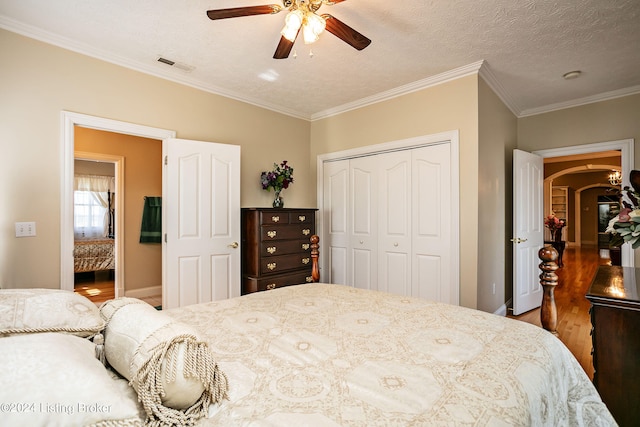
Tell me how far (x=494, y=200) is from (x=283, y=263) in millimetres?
2523

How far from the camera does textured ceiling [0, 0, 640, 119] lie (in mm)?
2191

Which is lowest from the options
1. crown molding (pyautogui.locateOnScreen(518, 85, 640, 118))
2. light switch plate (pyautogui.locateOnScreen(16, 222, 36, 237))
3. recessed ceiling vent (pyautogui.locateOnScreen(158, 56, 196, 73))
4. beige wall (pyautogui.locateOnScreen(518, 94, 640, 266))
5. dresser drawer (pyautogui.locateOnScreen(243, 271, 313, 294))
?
dresser drawer (pyautogui.locateOnScreen(243, 271, 313, 294))

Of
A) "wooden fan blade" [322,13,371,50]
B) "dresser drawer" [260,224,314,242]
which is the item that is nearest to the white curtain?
"dresser drawer" [260,224,314,242]

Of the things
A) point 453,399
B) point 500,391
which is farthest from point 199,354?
point 500,391

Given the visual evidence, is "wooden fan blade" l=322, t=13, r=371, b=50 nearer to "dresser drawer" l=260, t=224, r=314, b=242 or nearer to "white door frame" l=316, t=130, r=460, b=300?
"white door frame" l=316, t=130, r=460, b=300

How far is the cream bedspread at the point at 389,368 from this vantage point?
2.71 ft

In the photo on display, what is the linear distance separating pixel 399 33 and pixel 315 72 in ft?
3.21

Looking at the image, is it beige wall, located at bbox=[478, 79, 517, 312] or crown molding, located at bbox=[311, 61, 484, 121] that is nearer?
crown molding, located at bbox=[311, 61, 484, 121]

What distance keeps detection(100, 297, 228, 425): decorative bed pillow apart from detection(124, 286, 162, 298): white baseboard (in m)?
4.35

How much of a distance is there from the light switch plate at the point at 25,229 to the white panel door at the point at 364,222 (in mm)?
3200

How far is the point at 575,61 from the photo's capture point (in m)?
2.94

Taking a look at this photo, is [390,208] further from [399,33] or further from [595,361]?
[595,361]

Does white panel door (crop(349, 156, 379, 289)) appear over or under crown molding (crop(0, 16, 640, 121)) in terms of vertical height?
under

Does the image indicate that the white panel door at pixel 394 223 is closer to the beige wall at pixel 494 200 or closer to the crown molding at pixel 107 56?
the beige wall at pixel 494 200
